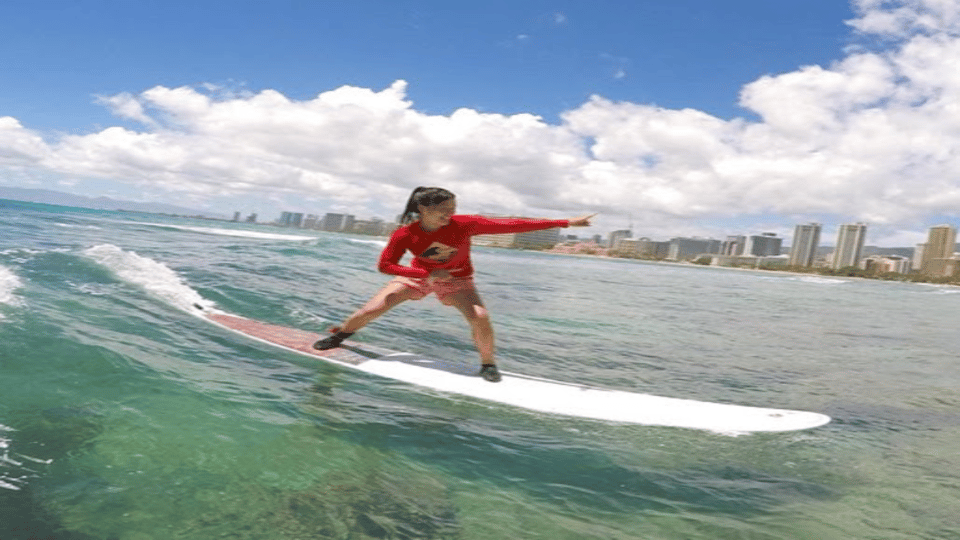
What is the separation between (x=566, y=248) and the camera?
17550cm

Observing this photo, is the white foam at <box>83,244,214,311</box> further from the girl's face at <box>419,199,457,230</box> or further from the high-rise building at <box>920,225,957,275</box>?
the high-rise building at <box>920,225,957,275</box>

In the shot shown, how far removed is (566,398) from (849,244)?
211450mm

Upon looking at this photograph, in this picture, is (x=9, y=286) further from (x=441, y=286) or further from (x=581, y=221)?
(x=581, y=221)

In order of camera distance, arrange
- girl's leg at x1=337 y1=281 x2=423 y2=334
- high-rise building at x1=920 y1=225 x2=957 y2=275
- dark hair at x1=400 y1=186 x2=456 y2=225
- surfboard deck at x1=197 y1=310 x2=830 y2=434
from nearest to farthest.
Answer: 1. surfboard deck at x1=197 y1=310 x2=830 y2=434
2. dark hair at x1=400 y1=186 x2=456 y2=225
3. girl's leg at x1=337 y1=281 x2=423 y2=334
4. high-rise building at x1=920 y1=225 x2=957 y2=275

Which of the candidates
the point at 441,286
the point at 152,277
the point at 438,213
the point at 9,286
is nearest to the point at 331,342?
the point at 441,286

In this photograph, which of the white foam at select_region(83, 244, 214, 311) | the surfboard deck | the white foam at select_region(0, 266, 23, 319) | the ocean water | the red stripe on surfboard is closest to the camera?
the ocean water

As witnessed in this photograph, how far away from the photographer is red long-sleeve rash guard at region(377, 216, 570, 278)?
5.45m

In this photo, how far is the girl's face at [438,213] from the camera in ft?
17.2

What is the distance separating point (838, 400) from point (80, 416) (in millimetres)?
6994

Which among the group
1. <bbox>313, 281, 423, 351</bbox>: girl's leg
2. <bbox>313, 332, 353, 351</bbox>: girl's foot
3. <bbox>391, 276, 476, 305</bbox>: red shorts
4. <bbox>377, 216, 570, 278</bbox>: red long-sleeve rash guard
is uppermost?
<bbox>377, 216, 570, 278</bbox>: red long-sleeve rash guard

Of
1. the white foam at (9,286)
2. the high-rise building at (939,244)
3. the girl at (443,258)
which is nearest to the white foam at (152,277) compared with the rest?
the white foam at (9,286)

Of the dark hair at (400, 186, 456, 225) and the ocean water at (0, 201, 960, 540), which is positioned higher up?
the dark hair at (400, 186, 456, 225)

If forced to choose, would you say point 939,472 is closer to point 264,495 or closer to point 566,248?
point 264,495

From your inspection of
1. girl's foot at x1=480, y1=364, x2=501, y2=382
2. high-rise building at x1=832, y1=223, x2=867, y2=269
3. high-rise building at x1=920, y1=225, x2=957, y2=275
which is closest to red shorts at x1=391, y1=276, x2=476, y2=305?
girl's foot at x1=480, y1=364, x2=501, y2=382
